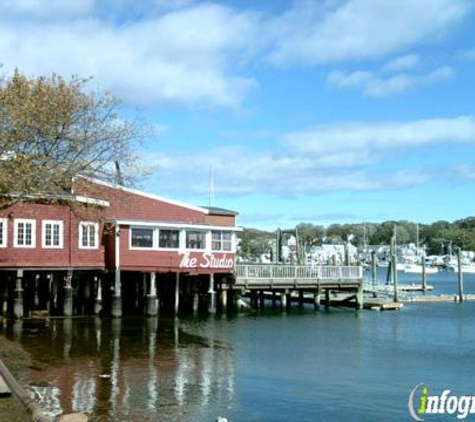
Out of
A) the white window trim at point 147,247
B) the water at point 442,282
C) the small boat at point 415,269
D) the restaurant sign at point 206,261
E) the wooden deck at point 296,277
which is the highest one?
the white window trim at point 147,247

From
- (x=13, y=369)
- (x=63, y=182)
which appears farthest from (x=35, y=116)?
(x=13, y=369)

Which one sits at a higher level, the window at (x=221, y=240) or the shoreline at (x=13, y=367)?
the window at (x=221, y=240)

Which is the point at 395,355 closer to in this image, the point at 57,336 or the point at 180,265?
the point at 57,336

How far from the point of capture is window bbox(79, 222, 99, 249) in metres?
40.5

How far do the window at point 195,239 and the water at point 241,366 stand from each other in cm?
539

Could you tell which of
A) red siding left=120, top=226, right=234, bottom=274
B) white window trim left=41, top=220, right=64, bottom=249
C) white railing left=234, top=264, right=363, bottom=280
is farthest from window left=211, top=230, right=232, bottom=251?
white window trim left=41, top=220, right=64, bottom=249

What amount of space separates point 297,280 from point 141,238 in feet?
38.4

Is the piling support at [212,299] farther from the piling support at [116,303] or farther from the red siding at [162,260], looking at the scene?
the piling support at [116,303]

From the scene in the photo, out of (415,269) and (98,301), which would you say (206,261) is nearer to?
(98,301)

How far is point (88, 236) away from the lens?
4128 centimetres

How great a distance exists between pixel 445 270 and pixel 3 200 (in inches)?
6391

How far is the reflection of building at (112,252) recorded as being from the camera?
38750mm

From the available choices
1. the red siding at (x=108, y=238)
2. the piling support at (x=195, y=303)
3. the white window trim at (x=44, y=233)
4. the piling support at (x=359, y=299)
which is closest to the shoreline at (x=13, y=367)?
the red siding at (x=108, y=238)


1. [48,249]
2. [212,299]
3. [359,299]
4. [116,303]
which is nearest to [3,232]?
[48,249]
